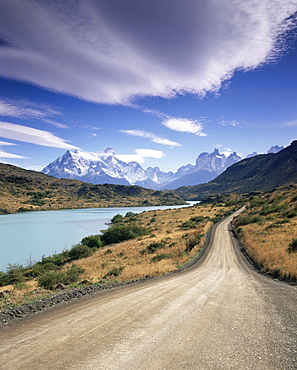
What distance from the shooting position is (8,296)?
11.3 meters

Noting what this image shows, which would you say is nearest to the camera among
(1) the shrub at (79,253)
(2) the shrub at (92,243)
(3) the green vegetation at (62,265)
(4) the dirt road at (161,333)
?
(4) the dirt road at (161,333)

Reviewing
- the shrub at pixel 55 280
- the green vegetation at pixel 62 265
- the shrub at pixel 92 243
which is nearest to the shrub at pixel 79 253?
the green vegetation at pixel 62 265

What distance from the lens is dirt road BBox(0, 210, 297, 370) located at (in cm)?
513

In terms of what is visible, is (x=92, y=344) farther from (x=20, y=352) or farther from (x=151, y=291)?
(x=151, y=291)

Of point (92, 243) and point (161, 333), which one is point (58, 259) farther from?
point (161, 333)

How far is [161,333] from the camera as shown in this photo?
21.8 ft

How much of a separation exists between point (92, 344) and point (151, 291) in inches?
250

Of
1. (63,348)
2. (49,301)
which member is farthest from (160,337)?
(49,301)

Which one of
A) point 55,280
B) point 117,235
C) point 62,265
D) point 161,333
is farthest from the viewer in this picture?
point 117,235

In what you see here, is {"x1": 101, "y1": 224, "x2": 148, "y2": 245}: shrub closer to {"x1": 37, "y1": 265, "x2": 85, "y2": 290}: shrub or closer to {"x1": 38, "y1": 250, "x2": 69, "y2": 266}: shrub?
{"x1": 38, "y1": 250, "x2": 69, "y2": 266}: shrub

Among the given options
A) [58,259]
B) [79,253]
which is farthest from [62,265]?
[79,253]

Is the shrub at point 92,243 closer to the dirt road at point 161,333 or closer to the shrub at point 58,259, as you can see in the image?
the shrub at point 58,259

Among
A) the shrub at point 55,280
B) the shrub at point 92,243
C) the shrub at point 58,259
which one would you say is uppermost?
the shrub at point 55,280

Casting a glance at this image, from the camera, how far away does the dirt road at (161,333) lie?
5133 mm
